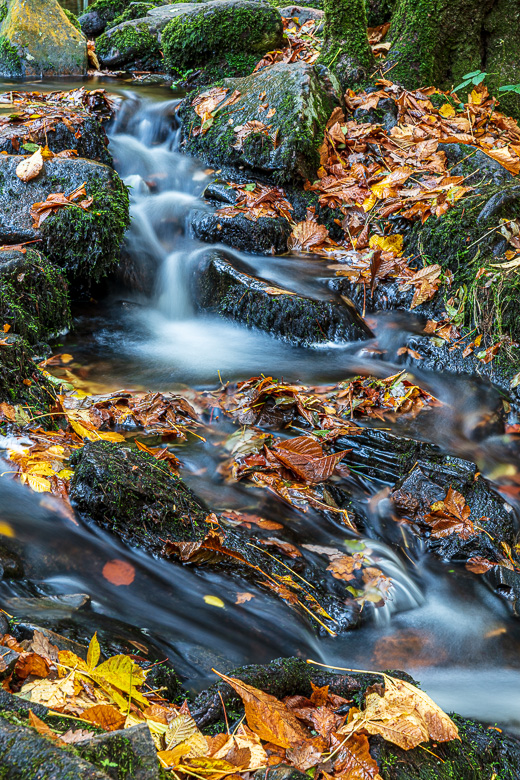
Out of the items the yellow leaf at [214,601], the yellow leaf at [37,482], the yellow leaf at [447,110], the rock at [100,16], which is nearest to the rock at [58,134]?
the yellow leaf at [447,110]

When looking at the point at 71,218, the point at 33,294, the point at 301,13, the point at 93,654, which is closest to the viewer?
the point at 93,654

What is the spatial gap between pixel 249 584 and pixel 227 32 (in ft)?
31.4

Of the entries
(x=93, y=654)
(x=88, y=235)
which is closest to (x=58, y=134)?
(x=88, y=235)

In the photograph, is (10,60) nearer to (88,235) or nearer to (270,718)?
(88,235)

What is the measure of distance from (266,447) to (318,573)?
1.05m

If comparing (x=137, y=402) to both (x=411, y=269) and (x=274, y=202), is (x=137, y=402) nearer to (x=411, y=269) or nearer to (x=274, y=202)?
(x=411, y=269)

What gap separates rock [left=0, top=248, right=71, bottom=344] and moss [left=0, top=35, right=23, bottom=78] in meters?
7.75

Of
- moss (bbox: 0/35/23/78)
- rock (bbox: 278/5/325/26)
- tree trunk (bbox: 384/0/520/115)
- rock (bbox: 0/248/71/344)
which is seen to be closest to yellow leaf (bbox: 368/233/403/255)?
tree trunk (bbox: 384/0/520/115)

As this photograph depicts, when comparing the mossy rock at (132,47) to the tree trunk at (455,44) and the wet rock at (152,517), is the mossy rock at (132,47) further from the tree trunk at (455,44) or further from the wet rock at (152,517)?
the wet rock at (152,517)

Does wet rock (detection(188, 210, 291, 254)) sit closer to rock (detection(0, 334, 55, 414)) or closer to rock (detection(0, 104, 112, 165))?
rock (detection(0, 104, 112, 165))

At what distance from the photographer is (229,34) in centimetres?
954

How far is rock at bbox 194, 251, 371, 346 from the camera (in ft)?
18.4

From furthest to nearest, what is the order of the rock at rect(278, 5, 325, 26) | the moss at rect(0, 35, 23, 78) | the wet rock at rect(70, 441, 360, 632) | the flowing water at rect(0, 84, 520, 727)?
the rock at rect(278, 5, 325, 26)
the moss at rect(0, 35, 23, 78)
the wet rock at rect(70, 441, 360, 632)
the flowing water at rect(0, 84, 520, 727)

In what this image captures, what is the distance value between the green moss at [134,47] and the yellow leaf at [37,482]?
11.3 m
